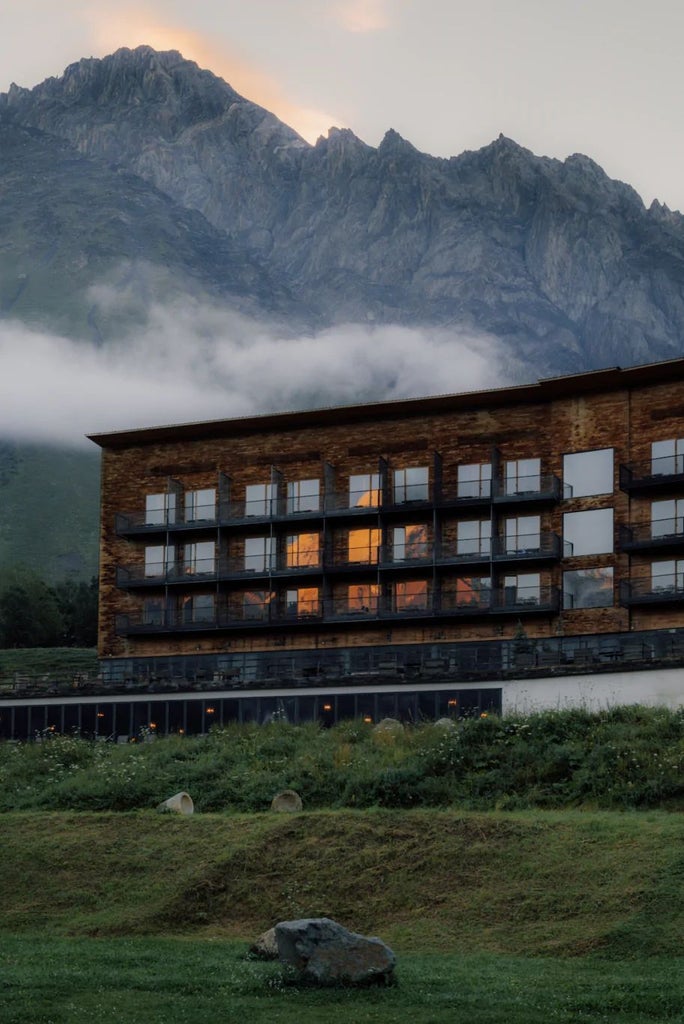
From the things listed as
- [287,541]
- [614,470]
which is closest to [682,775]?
[614,470]

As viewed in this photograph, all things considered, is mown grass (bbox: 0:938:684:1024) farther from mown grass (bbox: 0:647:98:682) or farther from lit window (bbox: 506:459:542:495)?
mown grass (bbox: 0:647:98:682)

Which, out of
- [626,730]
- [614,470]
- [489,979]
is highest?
[614,470]

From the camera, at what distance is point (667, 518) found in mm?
68688

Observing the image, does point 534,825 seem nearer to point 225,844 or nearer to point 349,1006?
point 225,844

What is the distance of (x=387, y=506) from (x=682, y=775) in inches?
1431

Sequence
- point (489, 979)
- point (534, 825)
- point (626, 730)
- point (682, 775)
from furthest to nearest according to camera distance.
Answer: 1. point (626, 730)
2. point (682, 775)
3. point (534, 825)
4. point (489, 979)

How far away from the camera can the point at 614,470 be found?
70000 mm

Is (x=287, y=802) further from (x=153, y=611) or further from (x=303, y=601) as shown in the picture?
(x=153, y=611)

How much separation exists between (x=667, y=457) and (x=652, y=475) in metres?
1.06

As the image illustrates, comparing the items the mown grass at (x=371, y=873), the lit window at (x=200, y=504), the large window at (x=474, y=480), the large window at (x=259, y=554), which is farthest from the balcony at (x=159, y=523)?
the mown grass at (x=371, y=873)

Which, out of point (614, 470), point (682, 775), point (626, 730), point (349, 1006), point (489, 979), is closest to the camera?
point (349, 1006)

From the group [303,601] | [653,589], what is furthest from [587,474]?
[303,601]

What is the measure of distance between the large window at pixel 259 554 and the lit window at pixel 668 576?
19.2m

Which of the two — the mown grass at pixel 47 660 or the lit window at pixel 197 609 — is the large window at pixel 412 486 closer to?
the lit window at pixel 197 609
